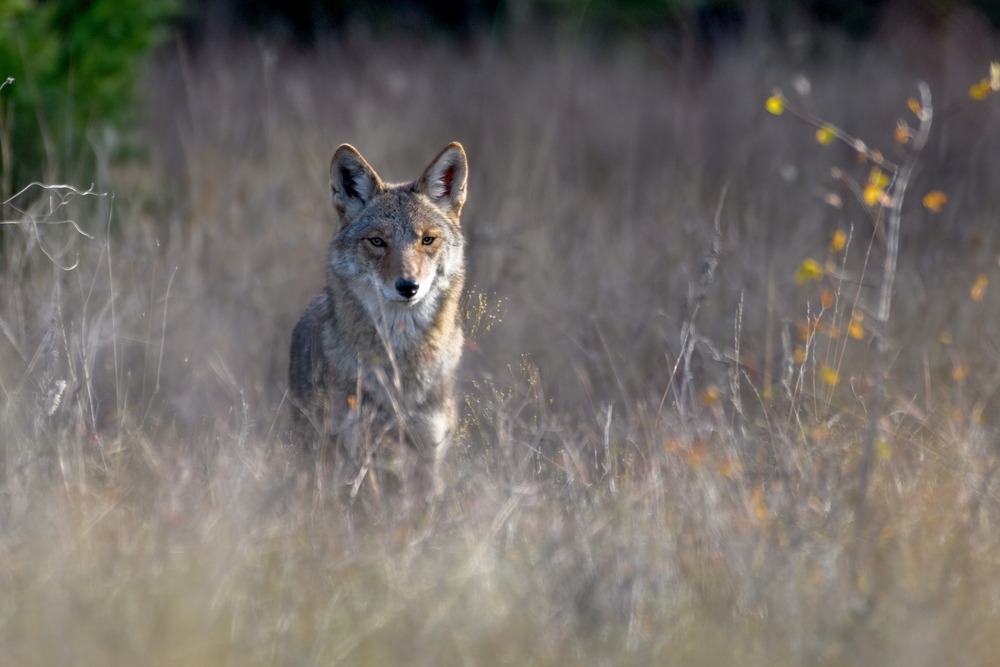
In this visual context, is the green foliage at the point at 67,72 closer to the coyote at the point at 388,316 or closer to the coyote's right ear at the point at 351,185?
the coyote's right ear at the point at 351,185

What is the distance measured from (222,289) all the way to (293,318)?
577 millimetres

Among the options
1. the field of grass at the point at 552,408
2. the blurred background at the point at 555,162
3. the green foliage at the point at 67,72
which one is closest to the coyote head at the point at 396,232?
the field of grass at the point at 552,408

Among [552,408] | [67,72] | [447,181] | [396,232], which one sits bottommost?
[552,408]

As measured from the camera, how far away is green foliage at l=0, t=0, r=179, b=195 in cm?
736

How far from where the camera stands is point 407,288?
16.5 feet

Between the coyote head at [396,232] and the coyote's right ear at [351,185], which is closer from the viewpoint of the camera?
the coyote head at [396,232]

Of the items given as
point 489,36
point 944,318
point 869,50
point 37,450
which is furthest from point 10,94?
point 869,50

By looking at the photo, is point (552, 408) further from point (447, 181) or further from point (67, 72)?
point (67, 72)

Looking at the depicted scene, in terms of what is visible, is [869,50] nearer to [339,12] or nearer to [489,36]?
[489,36]

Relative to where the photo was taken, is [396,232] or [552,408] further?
[552,408]

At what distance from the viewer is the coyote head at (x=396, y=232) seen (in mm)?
5168

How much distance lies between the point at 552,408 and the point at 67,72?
4844 millimetres

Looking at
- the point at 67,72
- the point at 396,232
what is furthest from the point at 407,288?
the point at 67,72

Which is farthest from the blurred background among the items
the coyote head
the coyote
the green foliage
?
the coyote head
